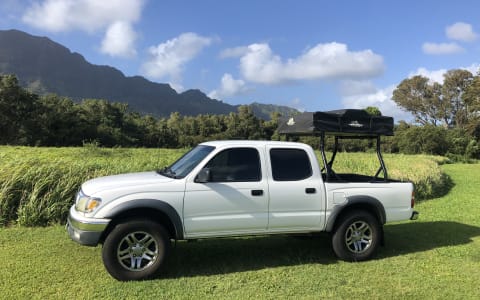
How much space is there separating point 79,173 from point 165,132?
52800 millimetres

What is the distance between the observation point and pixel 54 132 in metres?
45.8

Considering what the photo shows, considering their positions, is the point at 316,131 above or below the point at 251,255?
above

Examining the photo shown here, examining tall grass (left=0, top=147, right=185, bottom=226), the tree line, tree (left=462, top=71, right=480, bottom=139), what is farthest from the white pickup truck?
tree (left=462, top=71, right=480, bottom=139)

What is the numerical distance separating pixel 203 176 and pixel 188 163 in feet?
2.35

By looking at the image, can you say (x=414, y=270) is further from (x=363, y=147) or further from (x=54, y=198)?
(x=363, y=147)

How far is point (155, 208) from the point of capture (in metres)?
5.07

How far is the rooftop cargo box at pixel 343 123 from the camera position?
249 inches

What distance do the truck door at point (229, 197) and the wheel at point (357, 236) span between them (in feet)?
4.40

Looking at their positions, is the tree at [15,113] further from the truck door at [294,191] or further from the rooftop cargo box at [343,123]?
the truck door at [294,191]

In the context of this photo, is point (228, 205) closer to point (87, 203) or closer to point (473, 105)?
point (87, 203)

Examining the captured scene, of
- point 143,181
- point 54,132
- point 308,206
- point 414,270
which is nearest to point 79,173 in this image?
point 143,181

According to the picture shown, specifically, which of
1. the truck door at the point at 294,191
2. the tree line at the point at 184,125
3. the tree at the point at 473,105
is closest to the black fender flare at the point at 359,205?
the truck door at the point at 294,191

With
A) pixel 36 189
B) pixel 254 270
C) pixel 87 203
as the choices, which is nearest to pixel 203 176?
pixel 87 203

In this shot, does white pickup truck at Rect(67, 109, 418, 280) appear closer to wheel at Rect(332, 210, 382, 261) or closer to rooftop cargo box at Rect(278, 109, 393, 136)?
wheel at Rect(332, 210, 382, 261)
